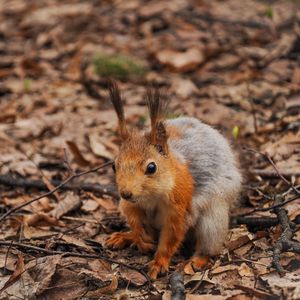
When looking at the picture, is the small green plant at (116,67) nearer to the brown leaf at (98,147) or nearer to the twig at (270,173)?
the brown leaf at (98,147)

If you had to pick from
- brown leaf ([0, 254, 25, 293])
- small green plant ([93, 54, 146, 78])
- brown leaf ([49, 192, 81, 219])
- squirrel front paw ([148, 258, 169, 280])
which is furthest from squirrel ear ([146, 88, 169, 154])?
small green plant ([93, 54, 146, 78])

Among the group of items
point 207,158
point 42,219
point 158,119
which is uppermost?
point 158,119

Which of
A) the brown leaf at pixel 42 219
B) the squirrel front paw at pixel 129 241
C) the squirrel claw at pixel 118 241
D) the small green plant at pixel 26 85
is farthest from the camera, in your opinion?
the small green plant at pixel 26 85

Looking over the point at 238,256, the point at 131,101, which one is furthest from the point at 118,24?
the point at 238,256

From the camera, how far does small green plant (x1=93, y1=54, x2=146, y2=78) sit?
8.61 metres

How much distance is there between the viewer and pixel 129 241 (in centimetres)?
495

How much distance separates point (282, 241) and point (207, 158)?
884 millimetres

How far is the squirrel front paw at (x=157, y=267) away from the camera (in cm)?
438

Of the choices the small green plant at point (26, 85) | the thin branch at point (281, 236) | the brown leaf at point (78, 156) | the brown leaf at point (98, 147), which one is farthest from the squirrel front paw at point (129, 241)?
the small green plant at point (26, 85)

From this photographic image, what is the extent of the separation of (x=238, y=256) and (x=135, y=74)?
4.69 m

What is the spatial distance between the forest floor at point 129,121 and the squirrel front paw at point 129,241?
2.7 inches

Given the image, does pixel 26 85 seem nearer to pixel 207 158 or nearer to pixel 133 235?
pixel 133 235

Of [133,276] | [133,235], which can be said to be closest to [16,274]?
[133,276]

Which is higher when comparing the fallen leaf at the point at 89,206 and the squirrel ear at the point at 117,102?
the squirrel ear at the point at 117,102
